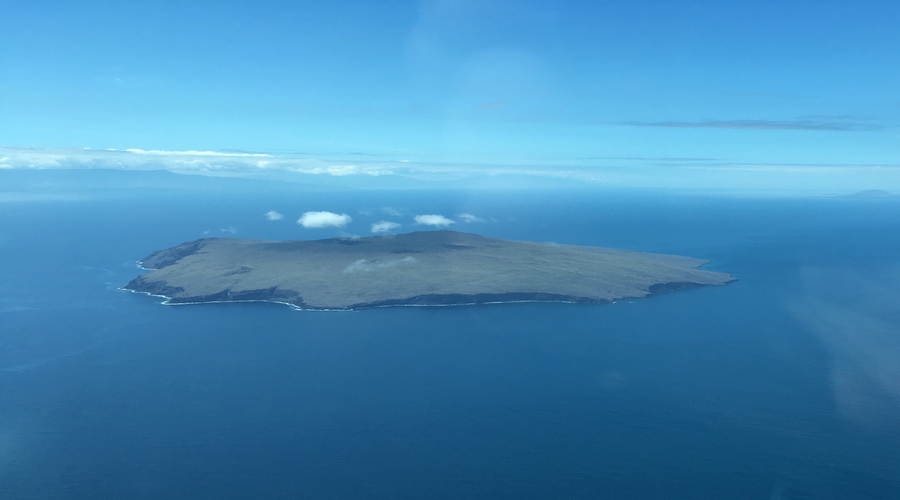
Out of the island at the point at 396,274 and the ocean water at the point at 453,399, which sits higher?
the island at the point at 396,274

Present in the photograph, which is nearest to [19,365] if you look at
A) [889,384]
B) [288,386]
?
[288,386]

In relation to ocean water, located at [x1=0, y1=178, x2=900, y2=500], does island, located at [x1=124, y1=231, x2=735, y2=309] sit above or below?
above

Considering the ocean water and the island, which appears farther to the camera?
the island

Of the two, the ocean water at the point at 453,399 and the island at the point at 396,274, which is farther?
the island at the point at 396,274

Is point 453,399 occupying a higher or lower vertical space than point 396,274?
lower

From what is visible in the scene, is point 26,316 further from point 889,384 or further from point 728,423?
point 889,384
